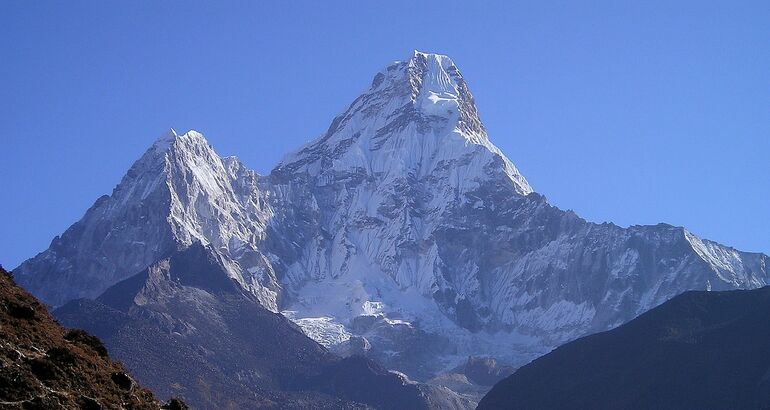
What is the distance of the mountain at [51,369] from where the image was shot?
5253 centimetres

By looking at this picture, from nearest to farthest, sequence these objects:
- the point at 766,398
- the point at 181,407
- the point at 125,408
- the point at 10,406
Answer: the point at 10,406
the point at 125,408
the point at 181,407
the point at 766,398

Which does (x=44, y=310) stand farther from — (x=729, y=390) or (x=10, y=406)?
(x=729, y=390)

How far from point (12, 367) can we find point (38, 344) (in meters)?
4.58

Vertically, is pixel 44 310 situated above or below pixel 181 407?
above

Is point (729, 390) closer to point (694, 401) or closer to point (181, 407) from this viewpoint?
point (694, 401)

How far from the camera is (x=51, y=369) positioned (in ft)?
180

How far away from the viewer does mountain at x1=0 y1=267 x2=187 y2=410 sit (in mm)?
52531

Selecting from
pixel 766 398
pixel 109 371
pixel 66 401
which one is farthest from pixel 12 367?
pixel 766 398

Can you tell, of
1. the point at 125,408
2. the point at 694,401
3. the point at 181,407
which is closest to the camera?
the point at 125,408

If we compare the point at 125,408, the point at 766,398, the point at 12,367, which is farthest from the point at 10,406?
the point at 766,398

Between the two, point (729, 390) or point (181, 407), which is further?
point (729, 390)

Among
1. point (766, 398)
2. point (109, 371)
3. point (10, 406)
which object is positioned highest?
point (766, 398)

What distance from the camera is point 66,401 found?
53281 mm

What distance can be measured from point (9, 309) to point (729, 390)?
153 metres
